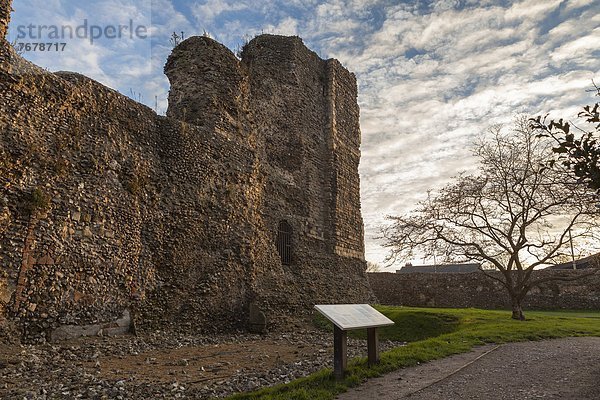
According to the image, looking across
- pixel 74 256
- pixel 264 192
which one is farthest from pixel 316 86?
pixel 74 256

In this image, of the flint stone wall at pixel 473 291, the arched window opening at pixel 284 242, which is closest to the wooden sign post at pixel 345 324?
the arched window opening at pixel 284 242

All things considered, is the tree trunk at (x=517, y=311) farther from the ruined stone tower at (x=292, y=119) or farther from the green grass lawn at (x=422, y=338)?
the ruined stone tower at (x=292, y=119)

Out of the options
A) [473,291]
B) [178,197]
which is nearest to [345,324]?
[178,197]

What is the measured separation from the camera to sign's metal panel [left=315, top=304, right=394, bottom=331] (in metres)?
6.64

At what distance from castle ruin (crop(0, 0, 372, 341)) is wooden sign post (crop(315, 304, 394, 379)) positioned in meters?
5.72

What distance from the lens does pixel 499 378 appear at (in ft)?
22.0

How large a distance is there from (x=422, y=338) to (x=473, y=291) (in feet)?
51.2

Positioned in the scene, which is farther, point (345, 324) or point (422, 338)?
point (422, 338)

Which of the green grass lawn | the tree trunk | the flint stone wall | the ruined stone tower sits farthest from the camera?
the flint stone wall

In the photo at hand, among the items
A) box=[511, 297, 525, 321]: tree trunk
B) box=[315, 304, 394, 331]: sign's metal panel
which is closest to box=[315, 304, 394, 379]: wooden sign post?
box=[315, 304, 394, 331]: sign's metal panel

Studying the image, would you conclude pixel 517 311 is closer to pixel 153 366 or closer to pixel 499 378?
pixel 499 378

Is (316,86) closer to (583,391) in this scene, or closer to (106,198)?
(106,198)

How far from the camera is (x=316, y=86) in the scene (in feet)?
66.9

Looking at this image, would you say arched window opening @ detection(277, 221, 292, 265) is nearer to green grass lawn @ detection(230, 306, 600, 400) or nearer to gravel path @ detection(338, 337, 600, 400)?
green grass lawn @ detection(230, 306, 600, 400)
